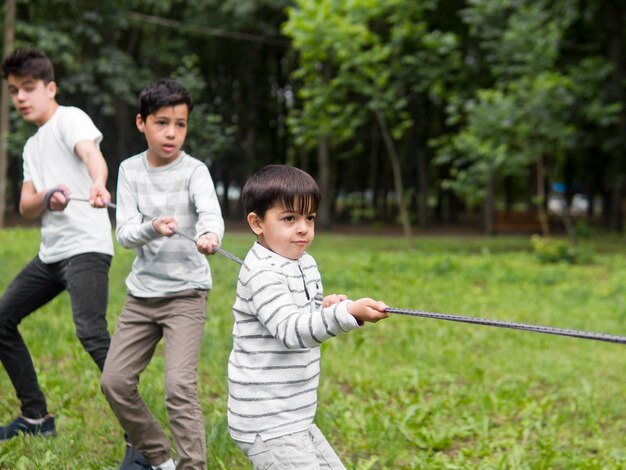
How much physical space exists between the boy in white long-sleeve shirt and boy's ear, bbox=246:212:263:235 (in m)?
0.74

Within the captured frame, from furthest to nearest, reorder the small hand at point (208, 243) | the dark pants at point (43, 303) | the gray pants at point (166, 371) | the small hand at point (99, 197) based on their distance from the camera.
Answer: the dark pants at point (43, 303), the small hand at point (99, 197), the gray pants at point (166, 371), the small hand at point (208, 243)

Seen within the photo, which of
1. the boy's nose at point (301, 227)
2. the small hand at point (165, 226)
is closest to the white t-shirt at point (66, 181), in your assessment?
the small hand at point (165, 226)

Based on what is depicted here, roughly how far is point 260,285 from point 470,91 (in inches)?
676

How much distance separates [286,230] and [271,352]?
400mm

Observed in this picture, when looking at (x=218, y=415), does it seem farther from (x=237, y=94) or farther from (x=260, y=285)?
(x=237, y=94)

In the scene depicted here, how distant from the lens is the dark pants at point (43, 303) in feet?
12.1

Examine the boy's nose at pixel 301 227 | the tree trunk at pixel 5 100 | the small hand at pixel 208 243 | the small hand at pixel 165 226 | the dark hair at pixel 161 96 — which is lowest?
the small hand at pixel 208 243

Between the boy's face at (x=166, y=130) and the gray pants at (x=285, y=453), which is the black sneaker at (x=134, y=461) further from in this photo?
the boy's face at (x=166, y=130)

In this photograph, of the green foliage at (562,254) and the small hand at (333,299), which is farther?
the green foliage at (562,254)

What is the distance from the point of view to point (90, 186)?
3.95 m

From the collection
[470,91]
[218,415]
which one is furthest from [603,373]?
[470,91]

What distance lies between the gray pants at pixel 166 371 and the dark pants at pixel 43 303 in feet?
0.93

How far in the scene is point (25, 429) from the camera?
13.3 ft

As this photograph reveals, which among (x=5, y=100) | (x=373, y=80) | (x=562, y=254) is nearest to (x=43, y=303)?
(x=562, y=254)
